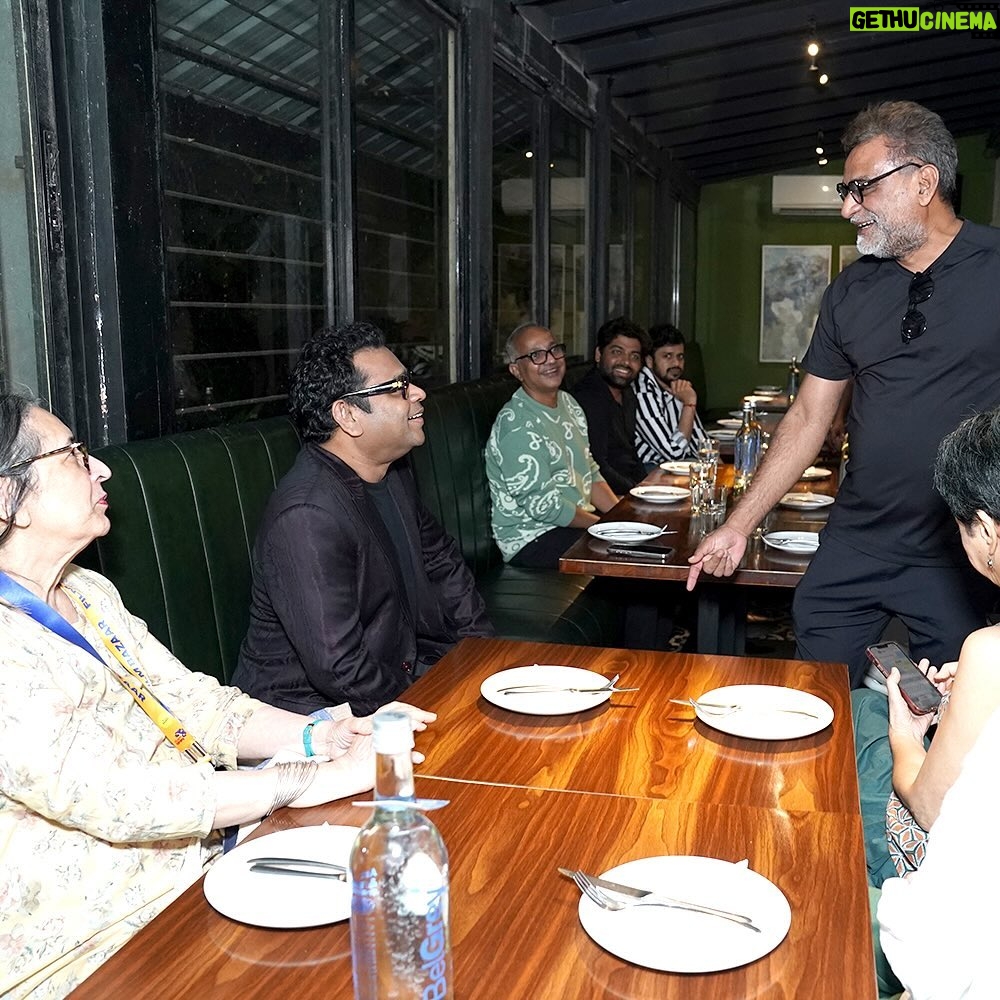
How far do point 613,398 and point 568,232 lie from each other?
85.2 inches

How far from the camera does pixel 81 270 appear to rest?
7.86 ft

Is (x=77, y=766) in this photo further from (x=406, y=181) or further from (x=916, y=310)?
(x=406, y=181)

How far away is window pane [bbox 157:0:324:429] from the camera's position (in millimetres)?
A: 2803

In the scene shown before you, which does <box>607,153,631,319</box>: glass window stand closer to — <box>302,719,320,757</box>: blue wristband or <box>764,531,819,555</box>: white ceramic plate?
<box>764,531,819,555</box>: white ceramic plate

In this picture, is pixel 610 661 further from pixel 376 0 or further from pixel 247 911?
pixel 376 0

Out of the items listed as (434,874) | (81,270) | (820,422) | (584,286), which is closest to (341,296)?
(81,270)

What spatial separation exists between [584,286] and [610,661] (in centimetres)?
620

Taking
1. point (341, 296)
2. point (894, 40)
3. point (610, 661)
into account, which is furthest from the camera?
point (894, 40)

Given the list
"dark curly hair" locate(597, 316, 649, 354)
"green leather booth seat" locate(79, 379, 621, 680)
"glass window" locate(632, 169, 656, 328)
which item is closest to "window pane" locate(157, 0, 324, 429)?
"green leather booth seat" locate(79, 379, 621, 680)

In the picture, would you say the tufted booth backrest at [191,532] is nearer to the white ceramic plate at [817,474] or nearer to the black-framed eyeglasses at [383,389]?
the black-framed eyeglasses at [383,389]

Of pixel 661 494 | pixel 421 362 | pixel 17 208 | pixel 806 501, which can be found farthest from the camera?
pixel 421 362

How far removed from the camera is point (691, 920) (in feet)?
3.84

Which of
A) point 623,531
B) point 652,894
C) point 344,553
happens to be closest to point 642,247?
point 623,531

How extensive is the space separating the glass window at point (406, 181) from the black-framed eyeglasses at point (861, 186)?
70.0 inches
